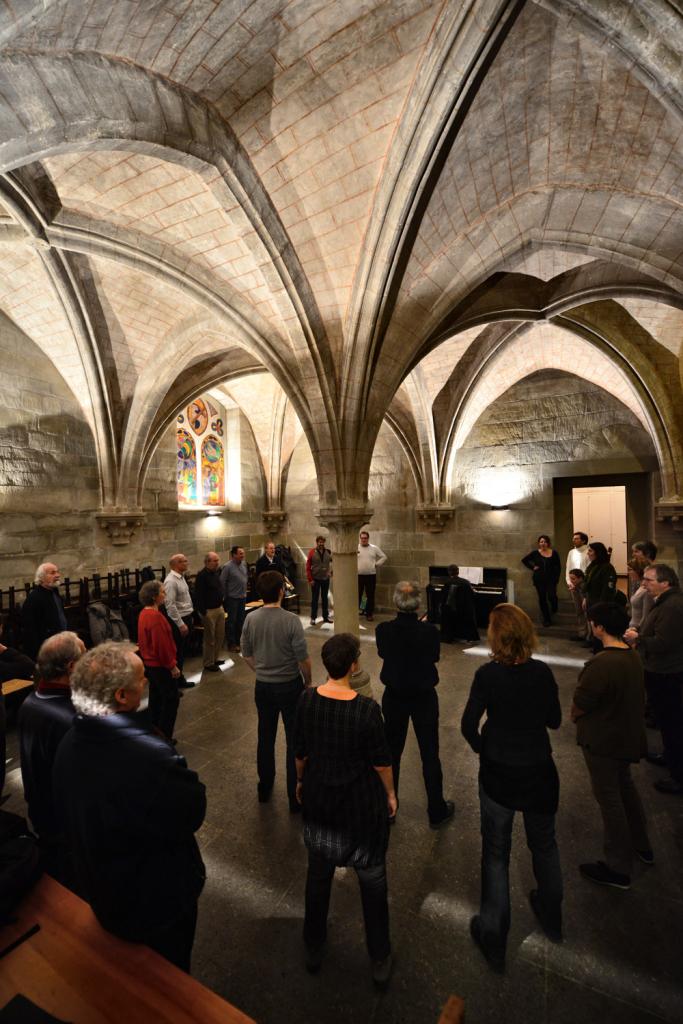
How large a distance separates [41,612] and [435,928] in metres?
3.96

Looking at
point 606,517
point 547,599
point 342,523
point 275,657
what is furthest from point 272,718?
point 606,517

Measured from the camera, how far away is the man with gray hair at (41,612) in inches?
166

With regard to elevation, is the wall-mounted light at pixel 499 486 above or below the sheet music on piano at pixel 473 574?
above

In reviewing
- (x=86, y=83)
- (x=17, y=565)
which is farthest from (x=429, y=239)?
(x=17, y=565)

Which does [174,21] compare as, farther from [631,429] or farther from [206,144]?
[631,429]

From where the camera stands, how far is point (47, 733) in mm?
1835

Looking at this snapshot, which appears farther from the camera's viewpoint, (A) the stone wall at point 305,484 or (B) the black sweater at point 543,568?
(B) the black sweater at point 543,568

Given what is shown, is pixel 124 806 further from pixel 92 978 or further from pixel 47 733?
pixel 47 733

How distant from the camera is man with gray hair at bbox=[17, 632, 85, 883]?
1.84 meters

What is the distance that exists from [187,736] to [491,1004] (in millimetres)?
3100

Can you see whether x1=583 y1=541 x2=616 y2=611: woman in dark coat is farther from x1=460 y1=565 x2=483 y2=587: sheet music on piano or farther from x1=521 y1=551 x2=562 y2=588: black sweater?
x1=460 y1=565 x2=483 y2=587: sheet music on piano

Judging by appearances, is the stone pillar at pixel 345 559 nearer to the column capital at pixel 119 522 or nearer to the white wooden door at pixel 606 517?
the column capital at pixel 119 522

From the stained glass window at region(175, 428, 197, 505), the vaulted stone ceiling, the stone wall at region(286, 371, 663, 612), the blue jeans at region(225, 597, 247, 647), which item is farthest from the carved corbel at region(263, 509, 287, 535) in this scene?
the vaulted stone ceiling

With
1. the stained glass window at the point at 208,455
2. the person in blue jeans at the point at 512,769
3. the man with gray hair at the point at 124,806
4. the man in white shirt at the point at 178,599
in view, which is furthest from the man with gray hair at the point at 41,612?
the stained glass window at the point at 208,455
